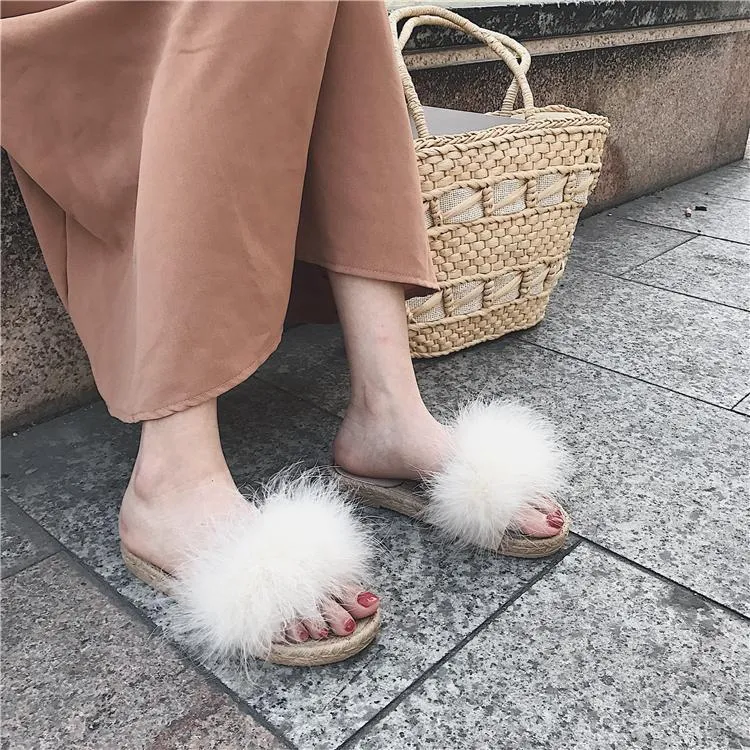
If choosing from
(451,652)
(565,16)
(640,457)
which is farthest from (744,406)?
(565,16)

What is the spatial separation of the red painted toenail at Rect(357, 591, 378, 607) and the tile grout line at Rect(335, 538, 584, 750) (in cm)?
11

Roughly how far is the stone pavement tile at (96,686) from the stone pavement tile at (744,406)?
1142 millimetres

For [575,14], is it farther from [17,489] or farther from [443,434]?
[17,489]

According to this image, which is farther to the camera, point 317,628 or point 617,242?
point 617,242

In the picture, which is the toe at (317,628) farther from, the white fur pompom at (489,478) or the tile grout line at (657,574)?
the tile grout line at (657,574)

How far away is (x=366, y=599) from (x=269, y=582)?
0.13 meters

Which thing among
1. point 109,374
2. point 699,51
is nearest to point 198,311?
point 109,374

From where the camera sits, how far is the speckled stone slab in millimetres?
1166

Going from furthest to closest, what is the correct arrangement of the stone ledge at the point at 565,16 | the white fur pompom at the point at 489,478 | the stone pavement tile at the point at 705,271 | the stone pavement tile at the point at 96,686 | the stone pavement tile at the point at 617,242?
1. the stone pavement tile at the point at 617,242
2. the stone pavement tile at the point at 705,271
3. the stone ledge at the point at 565,16
4. the white fur pompom at the point at 489,478
5. the stone pavement tile at the point at 96,686

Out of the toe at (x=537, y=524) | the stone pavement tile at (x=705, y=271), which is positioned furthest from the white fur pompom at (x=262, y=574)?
the stone pavement tile at (x=705, y=271)

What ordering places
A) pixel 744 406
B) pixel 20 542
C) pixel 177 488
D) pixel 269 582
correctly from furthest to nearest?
pixel 744 406
pixel 20 542
pixel 177 488
pixel 269 582

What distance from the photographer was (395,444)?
1.20m

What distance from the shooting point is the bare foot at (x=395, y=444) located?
3.86ft

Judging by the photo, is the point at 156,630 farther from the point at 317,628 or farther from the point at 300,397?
the point at 300,397
